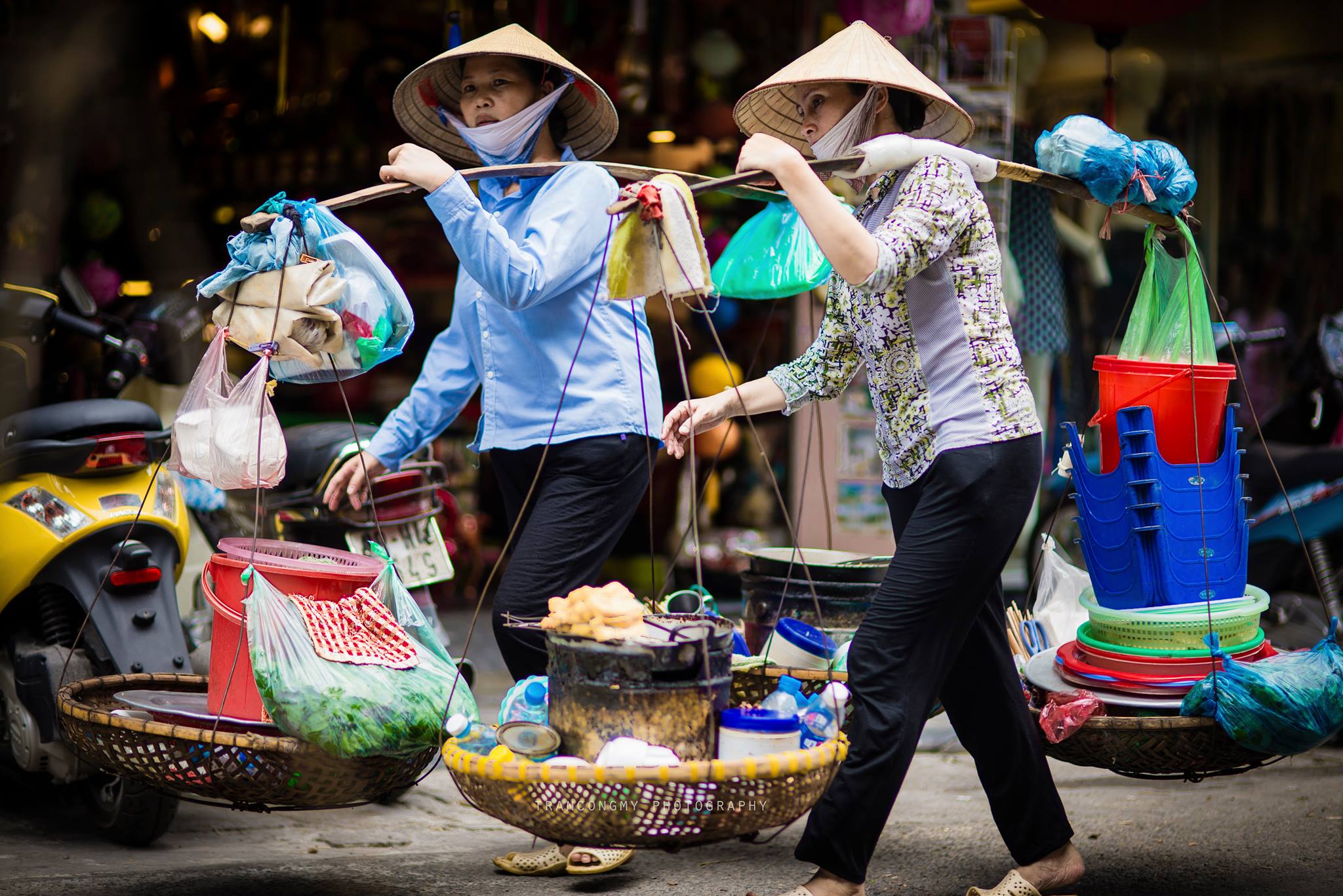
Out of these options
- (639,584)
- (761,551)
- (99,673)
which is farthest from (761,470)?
(99,673)

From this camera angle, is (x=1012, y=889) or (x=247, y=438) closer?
(x=247, y=438)

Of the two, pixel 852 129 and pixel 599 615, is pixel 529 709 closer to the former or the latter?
pixel 599 615

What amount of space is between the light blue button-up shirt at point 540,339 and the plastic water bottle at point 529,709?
2.24 ft

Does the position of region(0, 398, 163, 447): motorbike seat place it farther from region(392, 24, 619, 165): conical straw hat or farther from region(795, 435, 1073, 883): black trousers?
region(795, 435, 1073, 883): black trousers

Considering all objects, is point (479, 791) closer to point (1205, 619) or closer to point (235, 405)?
point (235, 405)

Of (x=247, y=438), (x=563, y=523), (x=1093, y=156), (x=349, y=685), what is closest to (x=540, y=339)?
(x=563, y=523)

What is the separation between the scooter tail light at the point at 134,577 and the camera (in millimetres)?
3408

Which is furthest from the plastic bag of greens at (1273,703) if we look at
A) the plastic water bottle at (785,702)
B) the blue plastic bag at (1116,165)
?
the blue plastic bag at (1116,165)

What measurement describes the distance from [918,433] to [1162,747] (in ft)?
2.83

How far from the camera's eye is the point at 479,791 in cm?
230

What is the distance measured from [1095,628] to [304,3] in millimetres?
4926

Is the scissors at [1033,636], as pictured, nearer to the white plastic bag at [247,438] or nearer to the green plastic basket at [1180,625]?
the green plastic basket at [1180,625]

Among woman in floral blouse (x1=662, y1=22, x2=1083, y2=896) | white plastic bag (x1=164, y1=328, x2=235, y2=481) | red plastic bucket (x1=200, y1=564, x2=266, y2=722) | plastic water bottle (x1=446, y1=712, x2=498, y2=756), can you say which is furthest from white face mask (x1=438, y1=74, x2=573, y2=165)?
plastic water bottle (x1=446, y1=712, x2=498, y2=756)

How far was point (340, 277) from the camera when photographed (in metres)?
2.85
